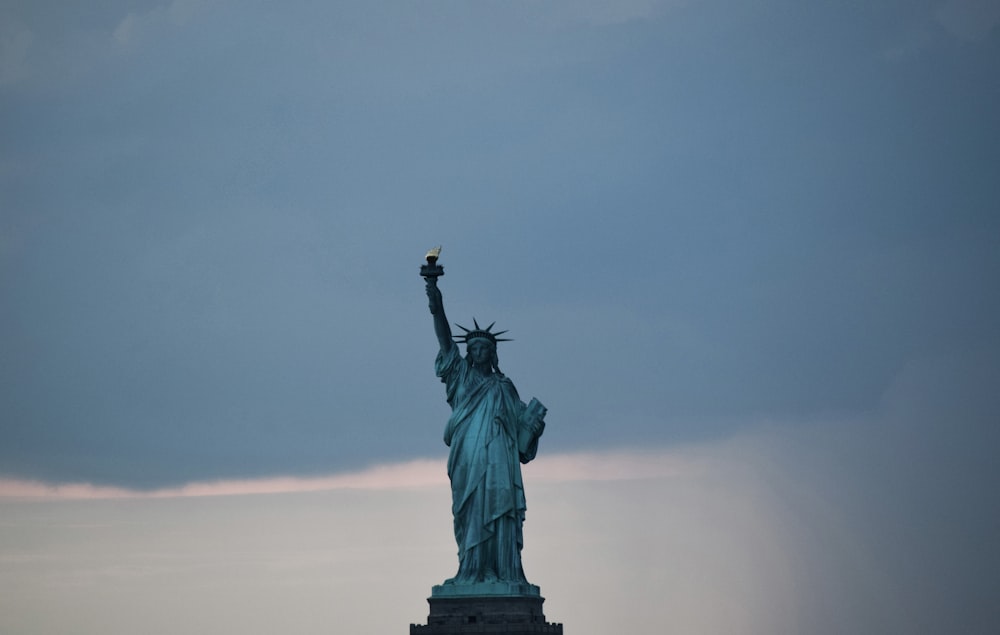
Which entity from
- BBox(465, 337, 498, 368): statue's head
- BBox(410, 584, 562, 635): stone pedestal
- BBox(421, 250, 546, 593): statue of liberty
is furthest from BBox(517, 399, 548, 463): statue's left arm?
BBox(410, 584, 562, 635): stone pedestal

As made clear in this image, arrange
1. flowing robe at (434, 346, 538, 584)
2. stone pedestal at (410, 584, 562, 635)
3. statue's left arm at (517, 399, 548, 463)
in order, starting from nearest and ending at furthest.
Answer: stone pedestal at (410, 584, 562, 635) < flowing robe at (434, 346, 538, 584) < statue's left arm at (517, 399, 548, 463)

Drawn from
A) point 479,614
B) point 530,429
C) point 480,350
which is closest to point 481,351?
point 480,350

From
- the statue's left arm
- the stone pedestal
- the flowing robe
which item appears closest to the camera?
the stone pedestal

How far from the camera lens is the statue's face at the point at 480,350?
4659 cm

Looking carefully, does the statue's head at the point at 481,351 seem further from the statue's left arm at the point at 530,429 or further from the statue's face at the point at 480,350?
the statue's left arm at the point at 530,429

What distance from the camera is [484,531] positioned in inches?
1786

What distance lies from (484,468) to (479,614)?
117 inches

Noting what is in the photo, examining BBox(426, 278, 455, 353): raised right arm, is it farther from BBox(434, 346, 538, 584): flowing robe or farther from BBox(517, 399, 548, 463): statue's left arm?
BBox(517, 399, 548, 463): statue's left arm

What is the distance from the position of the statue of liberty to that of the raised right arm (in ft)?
0.06

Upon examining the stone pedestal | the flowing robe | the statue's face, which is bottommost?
the stone pedestal

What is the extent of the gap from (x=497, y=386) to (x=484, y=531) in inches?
119

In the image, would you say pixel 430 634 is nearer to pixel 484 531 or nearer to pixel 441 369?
pixel 484 531

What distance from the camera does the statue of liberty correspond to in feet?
149

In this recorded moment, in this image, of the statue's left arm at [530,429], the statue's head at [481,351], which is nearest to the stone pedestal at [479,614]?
the statue's left arm at [530,429]
